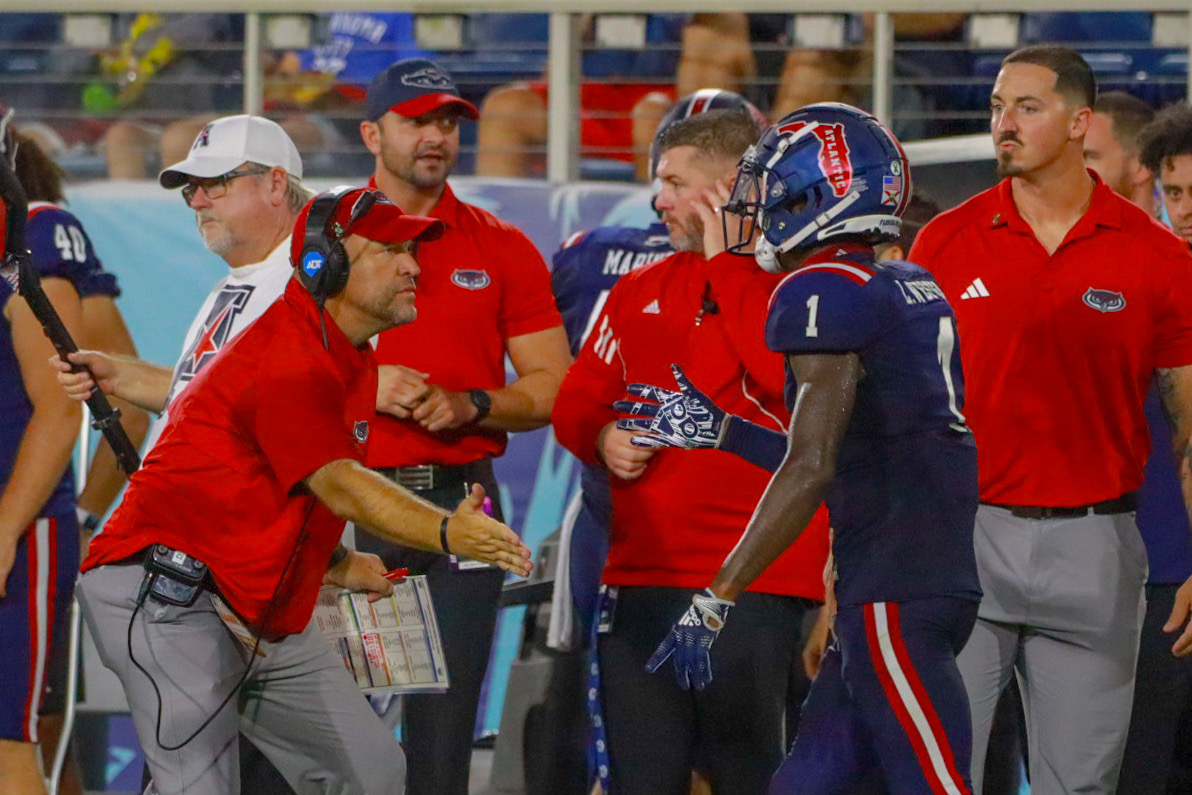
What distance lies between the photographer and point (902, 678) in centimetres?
311

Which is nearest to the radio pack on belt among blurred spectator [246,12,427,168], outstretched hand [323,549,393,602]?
outstretched hand [323,549,393,602]

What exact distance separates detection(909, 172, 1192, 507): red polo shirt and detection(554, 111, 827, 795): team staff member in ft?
1.59

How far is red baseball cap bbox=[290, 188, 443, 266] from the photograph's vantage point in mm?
3393

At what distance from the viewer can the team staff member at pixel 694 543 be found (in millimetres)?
3787

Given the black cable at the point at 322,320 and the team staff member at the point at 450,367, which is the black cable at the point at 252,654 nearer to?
the black cable at the point at 322,320

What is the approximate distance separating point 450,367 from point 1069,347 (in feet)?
4.96

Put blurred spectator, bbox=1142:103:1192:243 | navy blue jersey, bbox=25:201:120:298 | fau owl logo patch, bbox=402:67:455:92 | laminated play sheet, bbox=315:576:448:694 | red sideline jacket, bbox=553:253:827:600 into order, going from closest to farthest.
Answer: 1. laminated play sheet, bbox=315:576:448:694
2. red sideline jacket, bbox=553:253:827:600
3. navy blue jersey, bbox=25:201:120:298
4. blurred spectator, bbox=1142:103:1192:243
5. fau owl logo patch, bbox=402:67:455:92

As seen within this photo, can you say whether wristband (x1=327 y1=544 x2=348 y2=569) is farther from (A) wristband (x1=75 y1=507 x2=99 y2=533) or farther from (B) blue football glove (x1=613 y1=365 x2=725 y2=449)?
(A) wristband (x1=75 y1=507 x2=99 y2=533)

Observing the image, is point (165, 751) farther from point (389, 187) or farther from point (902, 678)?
point (389, 187)

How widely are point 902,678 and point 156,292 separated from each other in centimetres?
367

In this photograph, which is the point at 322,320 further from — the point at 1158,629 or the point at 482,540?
the point at 1158,629

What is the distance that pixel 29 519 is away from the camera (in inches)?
165

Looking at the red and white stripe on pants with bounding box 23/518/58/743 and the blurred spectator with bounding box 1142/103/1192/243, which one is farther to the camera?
the blurred spectator with bounding box 1142/103/1192/243

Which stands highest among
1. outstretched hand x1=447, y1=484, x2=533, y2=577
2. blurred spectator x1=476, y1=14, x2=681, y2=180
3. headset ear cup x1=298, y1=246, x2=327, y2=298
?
blurred spectator x1=476, y1=14, x2=681, y2=180
